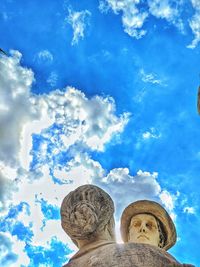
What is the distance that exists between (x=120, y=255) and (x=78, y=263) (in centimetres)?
68

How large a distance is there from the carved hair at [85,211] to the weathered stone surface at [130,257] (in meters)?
0.54

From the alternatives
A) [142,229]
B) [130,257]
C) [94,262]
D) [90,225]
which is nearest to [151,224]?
[142,229]

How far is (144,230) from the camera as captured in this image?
9.99 m

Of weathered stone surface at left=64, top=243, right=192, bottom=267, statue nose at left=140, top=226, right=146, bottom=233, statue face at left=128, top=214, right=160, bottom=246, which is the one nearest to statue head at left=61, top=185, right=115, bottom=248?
weathered stone surface at left=64, top=243, right=192, bottom=267

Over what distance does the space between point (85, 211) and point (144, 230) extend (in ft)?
15.2

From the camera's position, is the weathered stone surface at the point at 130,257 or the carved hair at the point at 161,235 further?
the carved hair at the point at 161,235

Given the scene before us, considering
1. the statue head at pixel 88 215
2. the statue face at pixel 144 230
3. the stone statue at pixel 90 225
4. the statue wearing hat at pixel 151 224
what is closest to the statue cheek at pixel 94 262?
the stone statue at pixel 90 225

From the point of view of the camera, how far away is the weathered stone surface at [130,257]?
4742mm

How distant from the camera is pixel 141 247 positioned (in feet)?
16.1

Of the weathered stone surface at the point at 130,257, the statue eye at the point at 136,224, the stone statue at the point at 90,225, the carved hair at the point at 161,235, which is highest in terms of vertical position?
the statue eye at the point at 136,224

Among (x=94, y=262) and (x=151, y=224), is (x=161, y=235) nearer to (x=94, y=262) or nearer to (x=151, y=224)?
(x=151, y=224)

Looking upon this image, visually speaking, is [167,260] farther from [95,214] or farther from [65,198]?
[65,198]

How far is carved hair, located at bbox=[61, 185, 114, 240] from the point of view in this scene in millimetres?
5633

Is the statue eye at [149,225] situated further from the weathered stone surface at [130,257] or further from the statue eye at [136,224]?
the weathered stone surface at [130,257]
